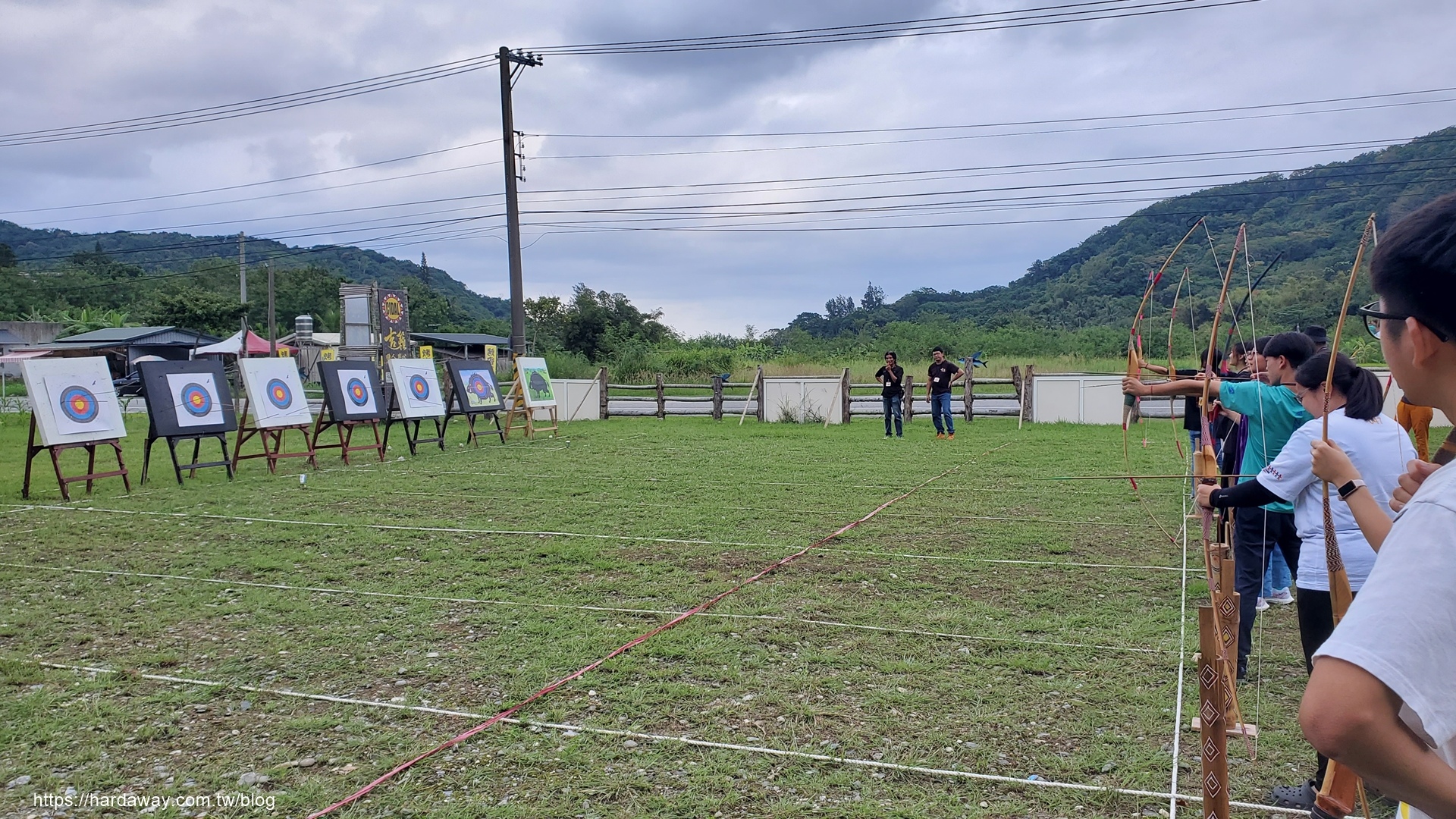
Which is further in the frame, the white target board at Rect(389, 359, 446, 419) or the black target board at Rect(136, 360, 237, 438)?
the white target board at Rect(389, 359, 446, 419)

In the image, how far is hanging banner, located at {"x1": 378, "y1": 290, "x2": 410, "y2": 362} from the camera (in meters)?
17.4

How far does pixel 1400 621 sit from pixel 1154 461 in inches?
433

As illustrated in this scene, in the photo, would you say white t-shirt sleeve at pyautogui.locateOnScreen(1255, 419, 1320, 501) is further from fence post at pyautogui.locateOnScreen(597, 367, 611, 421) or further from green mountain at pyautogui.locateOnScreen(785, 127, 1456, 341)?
fence post at pyautogui.locateOnScreen(597, 367, 611, 421)

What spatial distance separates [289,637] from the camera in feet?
14.0

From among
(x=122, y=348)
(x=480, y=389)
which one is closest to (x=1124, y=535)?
(x=480, y=389)

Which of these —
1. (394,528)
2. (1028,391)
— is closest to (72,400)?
(394,528)

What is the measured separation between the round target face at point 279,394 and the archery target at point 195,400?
2.26 ft

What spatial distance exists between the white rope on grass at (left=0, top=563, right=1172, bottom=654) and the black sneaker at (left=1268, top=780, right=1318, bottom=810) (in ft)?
4.25

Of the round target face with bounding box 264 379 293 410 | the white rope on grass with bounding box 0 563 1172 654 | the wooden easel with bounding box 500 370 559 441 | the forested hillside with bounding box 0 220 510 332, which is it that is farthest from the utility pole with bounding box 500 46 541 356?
the forested hillside with bounding box 0 220 510 332

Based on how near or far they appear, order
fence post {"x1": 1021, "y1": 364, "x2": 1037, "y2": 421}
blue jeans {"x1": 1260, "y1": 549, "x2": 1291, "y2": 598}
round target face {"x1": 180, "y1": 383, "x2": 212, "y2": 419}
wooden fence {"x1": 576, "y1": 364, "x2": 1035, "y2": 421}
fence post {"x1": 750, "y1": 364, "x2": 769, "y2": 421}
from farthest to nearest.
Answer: fence post {"x1": 750, "y1": 364, "x2": 769, "y2": 421} < wooden fence {"x1": 576, "y1": 364, "x2": 1035, "y2": 421} < fence post {"x1": 1021, "y1": 364, "x2": 1037, "y2": 421} < round target face {"x1": 180, "y1": 383, "x2": 212, "y2": 419} < blue jeans {"x1": 1260, "y1": 549, "x2": 1291, "y2": 598}

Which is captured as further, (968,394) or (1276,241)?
(968,394)

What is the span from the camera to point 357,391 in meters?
12.1

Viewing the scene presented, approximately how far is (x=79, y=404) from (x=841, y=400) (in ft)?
42.3

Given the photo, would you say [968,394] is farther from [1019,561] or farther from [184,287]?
[184,287]
